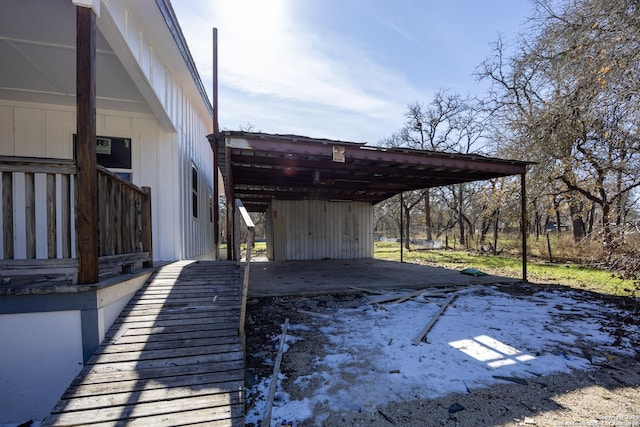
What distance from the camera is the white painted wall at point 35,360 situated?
2.58 metres

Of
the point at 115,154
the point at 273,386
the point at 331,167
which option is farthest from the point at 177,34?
the point at 273,386

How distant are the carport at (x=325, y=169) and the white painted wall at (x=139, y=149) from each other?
0.81 metres

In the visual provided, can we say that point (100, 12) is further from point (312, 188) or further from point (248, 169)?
point (312, 188)

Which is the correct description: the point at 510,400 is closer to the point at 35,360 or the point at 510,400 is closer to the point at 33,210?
the point at 35,360

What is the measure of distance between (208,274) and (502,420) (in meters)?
3.52

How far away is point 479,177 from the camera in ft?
27.5

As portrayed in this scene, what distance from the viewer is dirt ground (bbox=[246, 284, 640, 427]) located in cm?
247

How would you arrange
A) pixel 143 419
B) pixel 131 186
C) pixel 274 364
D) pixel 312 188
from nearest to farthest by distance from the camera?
1. pixel 143 419
2. pixel 274 364
3. pixel 131 186
4. pixel 312 188

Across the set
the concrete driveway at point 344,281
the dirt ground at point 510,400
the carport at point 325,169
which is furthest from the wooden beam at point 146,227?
the concrete driveway at point 344,281

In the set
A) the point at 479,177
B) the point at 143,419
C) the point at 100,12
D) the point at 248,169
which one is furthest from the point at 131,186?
the point at 479,177

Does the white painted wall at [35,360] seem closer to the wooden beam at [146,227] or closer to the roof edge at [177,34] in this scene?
the wooden beam at [146,227]

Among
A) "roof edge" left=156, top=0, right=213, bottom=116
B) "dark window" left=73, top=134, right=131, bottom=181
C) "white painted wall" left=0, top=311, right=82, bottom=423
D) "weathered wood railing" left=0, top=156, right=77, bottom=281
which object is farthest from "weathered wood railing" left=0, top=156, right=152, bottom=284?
"roof edge" left=156, top=0, right=213, bottom=116

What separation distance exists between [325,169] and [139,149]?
400 cm

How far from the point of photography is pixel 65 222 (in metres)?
2.77
